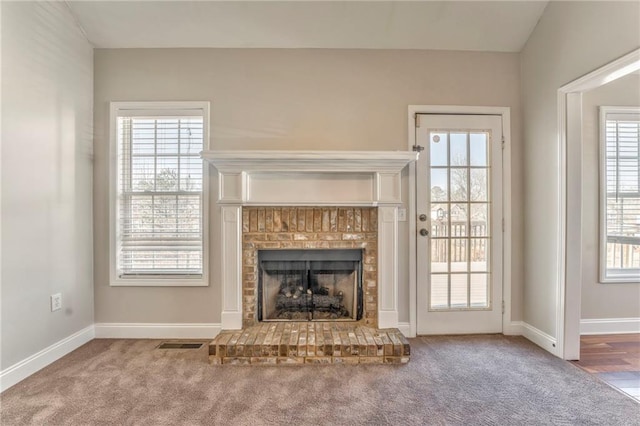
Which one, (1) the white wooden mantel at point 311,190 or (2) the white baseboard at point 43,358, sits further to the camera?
(1) the white wooden mantel at point 311,190

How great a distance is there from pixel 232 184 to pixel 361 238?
1.24 meters

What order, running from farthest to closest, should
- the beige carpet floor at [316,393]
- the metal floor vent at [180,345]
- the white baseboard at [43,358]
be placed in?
the metal floor vent at [180,345], the white baseboard at [43,358], the beige carpet floor at [316,393]

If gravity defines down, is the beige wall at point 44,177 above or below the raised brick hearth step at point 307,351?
above

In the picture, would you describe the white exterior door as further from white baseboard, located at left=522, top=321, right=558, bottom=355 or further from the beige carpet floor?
the beige carpet floor

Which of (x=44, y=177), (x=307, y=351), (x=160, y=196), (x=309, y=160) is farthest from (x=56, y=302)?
(x=309, y=160)

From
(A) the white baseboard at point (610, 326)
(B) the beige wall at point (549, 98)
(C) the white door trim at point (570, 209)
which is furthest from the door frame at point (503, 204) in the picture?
(A) the white baseboard at point (610, 326)

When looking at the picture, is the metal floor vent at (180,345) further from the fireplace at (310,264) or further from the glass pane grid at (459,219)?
the glass pane grid at (459,219)

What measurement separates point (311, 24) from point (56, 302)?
3128mm

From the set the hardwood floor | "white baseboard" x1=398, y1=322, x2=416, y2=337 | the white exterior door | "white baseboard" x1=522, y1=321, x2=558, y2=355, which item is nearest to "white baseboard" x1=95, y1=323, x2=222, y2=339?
"white baseboard" x1=398, y1=322, x2=416, y2=337

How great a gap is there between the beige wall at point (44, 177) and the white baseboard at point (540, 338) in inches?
159

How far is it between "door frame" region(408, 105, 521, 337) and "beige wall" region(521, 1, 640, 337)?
151 millimetres

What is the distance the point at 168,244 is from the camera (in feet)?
9.53

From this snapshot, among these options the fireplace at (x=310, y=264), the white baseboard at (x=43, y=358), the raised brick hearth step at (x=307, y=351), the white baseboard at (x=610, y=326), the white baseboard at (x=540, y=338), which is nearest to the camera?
the white baseboard at (x=43, y=358)

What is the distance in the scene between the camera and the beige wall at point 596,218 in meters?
2.98
